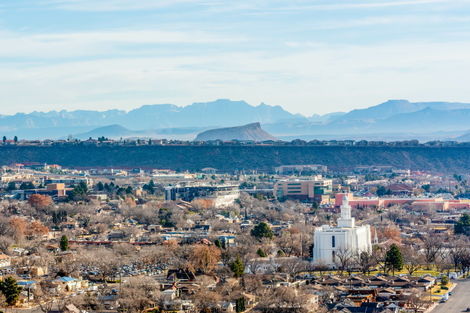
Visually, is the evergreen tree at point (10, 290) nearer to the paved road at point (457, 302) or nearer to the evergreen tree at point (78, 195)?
the paved road at point (457, 302)

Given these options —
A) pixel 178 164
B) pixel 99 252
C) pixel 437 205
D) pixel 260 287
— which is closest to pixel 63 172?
pixel 178 164

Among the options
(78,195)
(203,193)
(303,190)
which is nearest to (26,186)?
(78,195)

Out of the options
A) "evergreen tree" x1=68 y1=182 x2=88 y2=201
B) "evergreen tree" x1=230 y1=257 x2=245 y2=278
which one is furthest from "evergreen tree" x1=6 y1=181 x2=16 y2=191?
"evergreen tree" x1=230 y1=257 x2=245 y2=278

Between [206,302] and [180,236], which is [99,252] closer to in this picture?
[180,236]

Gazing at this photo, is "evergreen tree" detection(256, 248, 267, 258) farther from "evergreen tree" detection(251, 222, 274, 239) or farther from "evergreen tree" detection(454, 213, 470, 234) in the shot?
"evergreen tree" detection(454, 213, 470, 234)

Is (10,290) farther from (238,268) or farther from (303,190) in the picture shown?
(303,190)
